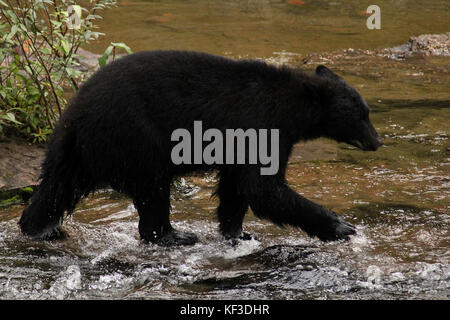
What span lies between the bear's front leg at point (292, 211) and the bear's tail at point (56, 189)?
127cm

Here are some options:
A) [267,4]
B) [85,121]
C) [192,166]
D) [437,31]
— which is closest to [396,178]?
[192,166]

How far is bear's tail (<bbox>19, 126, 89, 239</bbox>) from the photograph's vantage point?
5.05m

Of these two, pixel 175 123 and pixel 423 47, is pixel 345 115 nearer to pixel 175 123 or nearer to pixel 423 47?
pixel 175 123

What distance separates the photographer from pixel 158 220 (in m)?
5.23

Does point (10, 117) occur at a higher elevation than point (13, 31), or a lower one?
lower

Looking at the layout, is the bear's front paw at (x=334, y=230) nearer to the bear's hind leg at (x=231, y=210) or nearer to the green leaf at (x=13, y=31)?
the bear's hind leg at (x=231, y=210)

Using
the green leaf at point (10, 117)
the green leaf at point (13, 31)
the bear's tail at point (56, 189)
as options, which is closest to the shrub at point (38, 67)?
A: the green leaf at point (10, 117)

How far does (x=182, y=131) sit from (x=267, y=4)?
1110 cm

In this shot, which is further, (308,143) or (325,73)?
(308,143)

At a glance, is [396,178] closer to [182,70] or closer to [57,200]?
[182,70]
